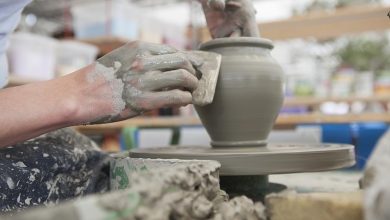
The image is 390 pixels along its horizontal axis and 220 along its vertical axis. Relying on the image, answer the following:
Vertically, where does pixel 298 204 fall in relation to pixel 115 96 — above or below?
below

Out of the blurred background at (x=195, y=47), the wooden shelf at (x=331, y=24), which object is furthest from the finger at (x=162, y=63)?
the wooden shelf at (x=331, y=24)

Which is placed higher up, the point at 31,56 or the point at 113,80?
the point at 113,80

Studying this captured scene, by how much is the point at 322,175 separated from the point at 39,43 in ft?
9.10

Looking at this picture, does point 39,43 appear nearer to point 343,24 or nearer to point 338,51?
point 343,24

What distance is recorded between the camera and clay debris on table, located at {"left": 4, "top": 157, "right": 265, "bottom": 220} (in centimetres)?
61

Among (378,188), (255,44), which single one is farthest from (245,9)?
(378,188)

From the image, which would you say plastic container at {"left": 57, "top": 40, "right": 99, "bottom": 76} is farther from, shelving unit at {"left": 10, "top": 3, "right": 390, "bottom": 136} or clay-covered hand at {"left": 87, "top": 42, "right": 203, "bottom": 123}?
clay-covered hand at {"left": 87, "top": 42, "right": 203, "bottom": 123}

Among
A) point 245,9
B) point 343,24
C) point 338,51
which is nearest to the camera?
point 245,9

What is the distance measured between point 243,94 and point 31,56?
2816mm

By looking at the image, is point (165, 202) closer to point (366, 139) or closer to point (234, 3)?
point (234, 3)

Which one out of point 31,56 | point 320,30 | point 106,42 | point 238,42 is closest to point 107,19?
point 106,42

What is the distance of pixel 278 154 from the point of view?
111 cm

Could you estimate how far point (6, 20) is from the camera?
1460 millimetres

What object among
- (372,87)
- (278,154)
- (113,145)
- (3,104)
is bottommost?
(113,145)
